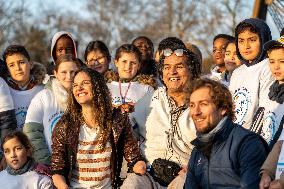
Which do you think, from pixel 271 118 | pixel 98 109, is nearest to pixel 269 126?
pixel 271 118

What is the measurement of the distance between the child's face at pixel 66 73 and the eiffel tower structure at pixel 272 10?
3.75 m

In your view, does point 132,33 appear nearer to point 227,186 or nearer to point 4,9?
point 4,9

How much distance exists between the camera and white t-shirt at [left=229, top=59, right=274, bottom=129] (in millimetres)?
5488

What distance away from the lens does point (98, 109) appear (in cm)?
571

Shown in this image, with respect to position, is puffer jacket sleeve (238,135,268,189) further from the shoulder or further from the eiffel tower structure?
the eiffel tower structure

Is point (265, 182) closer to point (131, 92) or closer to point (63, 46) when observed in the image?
point (131, 92)

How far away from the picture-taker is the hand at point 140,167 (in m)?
5.54

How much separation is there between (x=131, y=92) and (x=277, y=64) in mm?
1909

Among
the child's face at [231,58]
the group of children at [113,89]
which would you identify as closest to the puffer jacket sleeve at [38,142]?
the group of children at [113,89]

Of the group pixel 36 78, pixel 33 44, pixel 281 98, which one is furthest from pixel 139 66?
pixel 33 44

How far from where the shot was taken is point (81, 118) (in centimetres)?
574

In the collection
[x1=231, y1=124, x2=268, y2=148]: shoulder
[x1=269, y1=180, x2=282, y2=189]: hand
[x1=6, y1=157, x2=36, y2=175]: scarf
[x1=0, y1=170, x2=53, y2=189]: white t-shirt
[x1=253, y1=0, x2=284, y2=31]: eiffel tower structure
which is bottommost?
[x1=0, y1=170, x2=53, y2=189]: white t-shirt

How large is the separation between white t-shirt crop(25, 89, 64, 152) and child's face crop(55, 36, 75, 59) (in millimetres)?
824

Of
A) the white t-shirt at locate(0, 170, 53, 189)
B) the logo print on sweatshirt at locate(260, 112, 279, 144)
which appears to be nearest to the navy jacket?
the logo print on sweatshirt at locate(260, 112, 279, 144)
